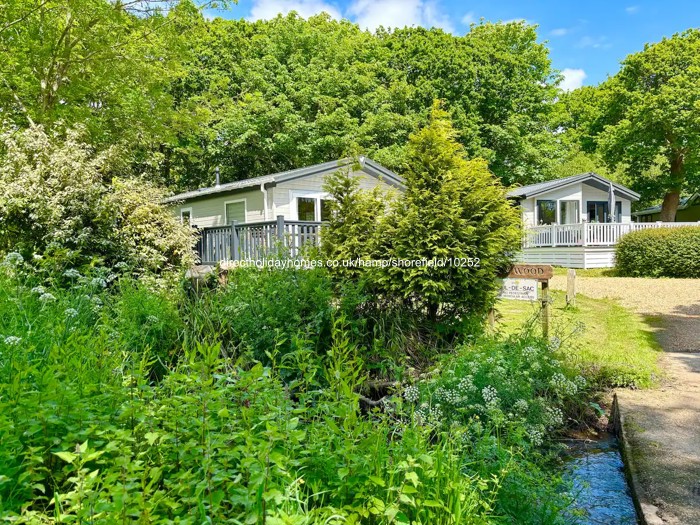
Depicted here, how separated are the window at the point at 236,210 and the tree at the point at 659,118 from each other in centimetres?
2495

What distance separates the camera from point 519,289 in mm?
5754

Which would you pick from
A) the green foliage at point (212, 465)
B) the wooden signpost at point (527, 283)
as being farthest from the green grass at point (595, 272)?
the green foliage at point (212, 465)

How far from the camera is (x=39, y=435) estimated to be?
6.45 ft

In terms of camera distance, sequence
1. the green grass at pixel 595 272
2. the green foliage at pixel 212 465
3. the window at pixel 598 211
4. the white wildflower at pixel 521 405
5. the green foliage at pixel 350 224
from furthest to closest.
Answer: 1. the window at pixel 598 211
2. the green grass at pixel 595 272
3. the green foliage at pixel 350 224
4. the white wildflower at pixel 521 405
5. the green foliage at pixel 212 465

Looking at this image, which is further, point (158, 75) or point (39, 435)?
point (158, 75)

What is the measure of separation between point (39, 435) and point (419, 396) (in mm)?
2831

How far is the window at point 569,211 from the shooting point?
80.0ft

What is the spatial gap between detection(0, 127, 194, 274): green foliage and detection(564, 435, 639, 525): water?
22.3 ft

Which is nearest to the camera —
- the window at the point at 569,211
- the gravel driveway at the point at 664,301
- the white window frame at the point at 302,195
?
the gravel driveway at the point at 664,301

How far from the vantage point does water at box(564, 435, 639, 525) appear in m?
2.93

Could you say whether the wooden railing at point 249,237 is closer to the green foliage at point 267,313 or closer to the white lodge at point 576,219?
the green foliage at point 267,313

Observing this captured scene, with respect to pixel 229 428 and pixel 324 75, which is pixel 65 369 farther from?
pixel 324 75

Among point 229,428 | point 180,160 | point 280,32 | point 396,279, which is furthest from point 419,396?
point 280,32

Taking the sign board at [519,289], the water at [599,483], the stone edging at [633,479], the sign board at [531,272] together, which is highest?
the sign board at [531,272]
